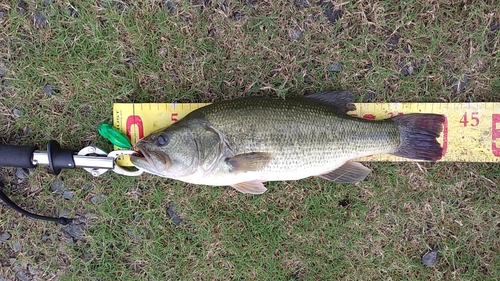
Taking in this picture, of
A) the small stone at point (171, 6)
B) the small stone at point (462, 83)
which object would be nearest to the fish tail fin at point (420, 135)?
the small stone at point (462, 83)

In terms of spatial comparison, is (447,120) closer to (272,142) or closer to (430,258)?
(430,258)

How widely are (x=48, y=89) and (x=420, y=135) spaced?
3.21 m

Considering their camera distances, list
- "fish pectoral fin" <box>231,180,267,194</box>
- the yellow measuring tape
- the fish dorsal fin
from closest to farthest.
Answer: "fish pectoral fin" <box>231,180,267,194</box>
the fish dorsal fin
the yellow measuring tape

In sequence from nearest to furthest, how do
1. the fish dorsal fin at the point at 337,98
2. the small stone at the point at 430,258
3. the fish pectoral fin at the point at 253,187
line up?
the fish pectoral fin at the point at 253,187
the fish dorsal fin at the point at 337,98
the small stone at the point at 430,258

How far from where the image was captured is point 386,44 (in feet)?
10.8

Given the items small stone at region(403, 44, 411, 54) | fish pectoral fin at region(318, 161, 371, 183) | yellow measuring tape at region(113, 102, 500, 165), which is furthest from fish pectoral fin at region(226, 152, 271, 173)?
small stone at region(403, 44, 411, 54)

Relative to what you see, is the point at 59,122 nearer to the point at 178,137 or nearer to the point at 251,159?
the point at 178,137

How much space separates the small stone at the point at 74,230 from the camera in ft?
11.2

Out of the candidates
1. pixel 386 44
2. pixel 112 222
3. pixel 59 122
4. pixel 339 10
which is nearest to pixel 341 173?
pixel 386 44

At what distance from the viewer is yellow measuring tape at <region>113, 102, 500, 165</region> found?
3221mm

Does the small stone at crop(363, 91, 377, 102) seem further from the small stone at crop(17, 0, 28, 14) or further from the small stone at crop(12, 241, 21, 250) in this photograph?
the small stone at crop(12, 241, 21, 250)

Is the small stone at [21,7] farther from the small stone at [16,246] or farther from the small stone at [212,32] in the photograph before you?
the small stone at [16,246]

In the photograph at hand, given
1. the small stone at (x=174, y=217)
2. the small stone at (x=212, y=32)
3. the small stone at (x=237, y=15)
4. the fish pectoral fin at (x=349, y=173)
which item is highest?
the small stone at (x=237, y=15)

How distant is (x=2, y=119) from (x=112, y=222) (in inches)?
53.2
